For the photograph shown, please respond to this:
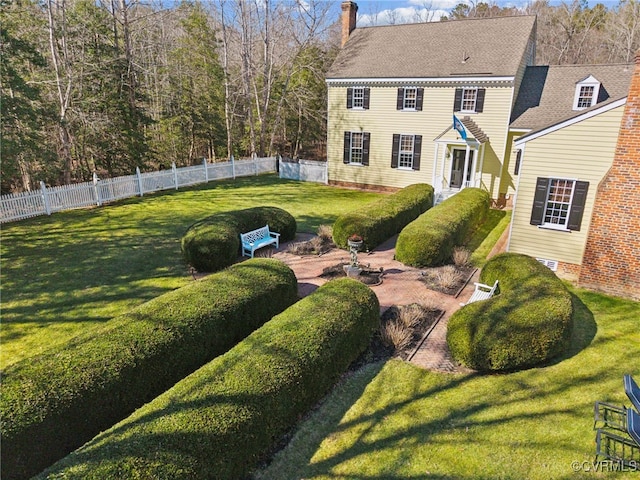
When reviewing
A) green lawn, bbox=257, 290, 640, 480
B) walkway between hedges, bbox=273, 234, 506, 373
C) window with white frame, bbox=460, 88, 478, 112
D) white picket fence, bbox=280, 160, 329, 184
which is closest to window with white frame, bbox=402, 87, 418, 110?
window with white frame, bbox=460, 88, 478, 112

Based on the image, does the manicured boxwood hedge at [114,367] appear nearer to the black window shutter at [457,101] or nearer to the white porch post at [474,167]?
the white porch post at [474,167]

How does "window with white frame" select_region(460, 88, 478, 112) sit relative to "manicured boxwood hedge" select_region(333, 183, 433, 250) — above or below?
above

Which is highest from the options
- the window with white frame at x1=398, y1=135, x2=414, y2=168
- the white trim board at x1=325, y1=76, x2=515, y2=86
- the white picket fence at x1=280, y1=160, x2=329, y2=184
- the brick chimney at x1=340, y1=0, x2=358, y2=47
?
the brick chimney at x1=340, y1=0, x2=358, y2=47

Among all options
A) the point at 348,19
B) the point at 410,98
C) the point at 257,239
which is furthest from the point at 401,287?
the point at 348,19

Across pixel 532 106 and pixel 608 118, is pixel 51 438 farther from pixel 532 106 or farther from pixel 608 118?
pixel 532 106

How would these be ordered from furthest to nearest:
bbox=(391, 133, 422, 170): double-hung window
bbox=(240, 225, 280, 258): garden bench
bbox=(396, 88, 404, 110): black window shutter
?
bbox=(391, 133, 422, 170): double-hung window
bbox=(396, 88, 404, 110): black window shutter
bbox=(240, 225, 280, 258): garden bench

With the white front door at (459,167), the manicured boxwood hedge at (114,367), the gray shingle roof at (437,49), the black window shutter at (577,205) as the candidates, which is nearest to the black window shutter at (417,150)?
the white front door at (459,167)

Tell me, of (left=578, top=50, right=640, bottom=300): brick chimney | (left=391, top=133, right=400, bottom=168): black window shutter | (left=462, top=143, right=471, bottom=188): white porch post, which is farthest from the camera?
(left=391, top=133, right=400, bottom=168): black window shutter

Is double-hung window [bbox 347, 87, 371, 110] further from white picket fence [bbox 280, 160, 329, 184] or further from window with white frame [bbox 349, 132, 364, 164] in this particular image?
white picket fence [bbox 280, 160, 329, 184]
